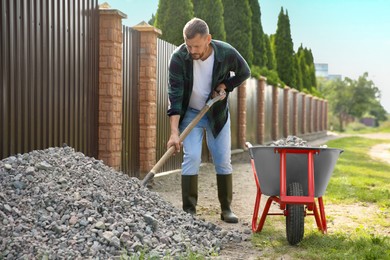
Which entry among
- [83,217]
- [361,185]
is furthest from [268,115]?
[83,217]

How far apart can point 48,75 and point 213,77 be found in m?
1.91

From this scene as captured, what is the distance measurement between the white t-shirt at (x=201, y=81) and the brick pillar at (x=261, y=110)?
14.1 meters

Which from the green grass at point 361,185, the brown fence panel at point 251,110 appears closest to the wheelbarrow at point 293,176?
the green grass at point 361,185

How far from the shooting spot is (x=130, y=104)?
29.1 ft

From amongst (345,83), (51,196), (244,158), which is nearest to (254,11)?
(244,158)

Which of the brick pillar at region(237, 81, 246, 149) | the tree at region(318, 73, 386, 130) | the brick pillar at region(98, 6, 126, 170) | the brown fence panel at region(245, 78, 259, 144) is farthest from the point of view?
the tree at region(318, 73, 386, 130)

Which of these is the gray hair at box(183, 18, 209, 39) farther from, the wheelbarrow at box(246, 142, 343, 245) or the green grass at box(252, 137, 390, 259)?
the green grass at box(252, 137, 390, 259)

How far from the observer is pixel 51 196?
183 inches

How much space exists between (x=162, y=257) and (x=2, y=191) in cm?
143

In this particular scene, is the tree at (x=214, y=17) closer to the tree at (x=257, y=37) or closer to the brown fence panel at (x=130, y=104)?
the brown fence panel at (x=130, y=104)

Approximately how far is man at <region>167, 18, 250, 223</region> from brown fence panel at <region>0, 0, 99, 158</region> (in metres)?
1.53

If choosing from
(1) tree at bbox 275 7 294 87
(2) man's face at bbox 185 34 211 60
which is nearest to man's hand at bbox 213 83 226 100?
(2) man's face at bbox 185 34 211 60

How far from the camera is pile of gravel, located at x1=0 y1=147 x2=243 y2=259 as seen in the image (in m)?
4.12

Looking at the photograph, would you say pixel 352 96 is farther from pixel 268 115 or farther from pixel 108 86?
pixel 108 86
